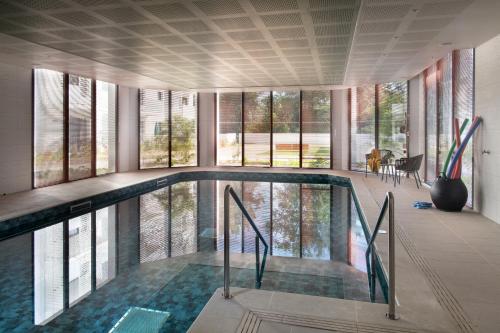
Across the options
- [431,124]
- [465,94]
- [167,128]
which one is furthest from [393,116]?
[167,128]

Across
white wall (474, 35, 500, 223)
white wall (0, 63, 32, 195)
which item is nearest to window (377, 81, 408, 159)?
white wall (474, 35, 500, 223)

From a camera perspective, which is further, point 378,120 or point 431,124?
point 378,120

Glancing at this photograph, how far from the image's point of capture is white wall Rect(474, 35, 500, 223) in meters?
4.94

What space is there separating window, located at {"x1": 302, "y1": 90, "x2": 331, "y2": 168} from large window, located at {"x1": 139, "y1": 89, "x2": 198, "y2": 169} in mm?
3900

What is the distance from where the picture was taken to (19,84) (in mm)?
7512

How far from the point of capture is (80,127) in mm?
9367

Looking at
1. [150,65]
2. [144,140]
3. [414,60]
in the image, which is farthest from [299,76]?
[144,140]

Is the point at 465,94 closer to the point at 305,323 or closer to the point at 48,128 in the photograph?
the point at 305,323


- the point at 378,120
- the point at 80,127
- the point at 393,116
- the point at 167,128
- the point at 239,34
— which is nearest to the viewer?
the point at 239,34

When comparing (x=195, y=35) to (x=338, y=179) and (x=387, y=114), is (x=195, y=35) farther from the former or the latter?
(x=387, y=114)

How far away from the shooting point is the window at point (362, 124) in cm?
1116

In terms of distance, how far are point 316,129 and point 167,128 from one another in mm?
5140

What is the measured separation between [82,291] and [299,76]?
7.34m

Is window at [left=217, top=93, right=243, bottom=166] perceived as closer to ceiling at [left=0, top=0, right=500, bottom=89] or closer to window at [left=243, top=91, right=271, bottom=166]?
window at [left=243, top=91, right=271, bottom=166]
